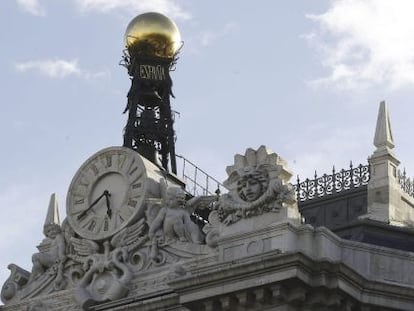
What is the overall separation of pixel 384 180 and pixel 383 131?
5.23 feet

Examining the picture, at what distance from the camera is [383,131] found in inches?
2255

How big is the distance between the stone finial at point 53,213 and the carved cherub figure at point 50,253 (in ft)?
1.83

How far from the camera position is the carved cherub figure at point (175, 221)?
54156 mm

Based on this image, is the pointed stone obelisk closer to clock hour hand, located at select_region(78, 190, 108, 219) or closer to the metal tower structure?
clock hour hand, located at select_region(78, 190, 108, 219)

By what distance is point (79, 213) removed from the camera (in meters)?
56.9

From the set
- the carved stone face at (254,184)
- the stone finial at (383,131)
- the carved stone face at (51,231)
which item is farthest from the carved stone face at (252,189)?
the carved stone face at (51,231)

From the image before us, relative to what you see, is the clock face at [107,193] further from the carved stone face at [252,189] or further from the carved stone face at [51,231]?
the carved stone face at [252,189]

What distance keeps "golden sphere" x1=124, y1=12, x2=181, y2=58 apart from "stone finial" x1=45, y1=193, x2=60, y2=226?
8505 millimetres

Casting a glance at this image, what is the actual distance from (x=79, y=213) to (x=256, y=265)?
959 centimetres

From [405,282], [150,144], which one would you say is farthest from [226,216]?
[150,144]

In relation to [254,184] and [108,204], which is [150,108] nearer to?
[108,204]

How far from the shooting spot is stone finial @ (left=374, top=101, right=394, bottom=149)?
56.8 meters

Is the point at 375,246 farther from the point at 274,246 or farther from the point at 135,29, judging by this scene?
the point at 135,29

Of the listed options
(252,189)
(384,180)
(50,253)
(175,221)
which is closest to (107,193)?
(50,253)
